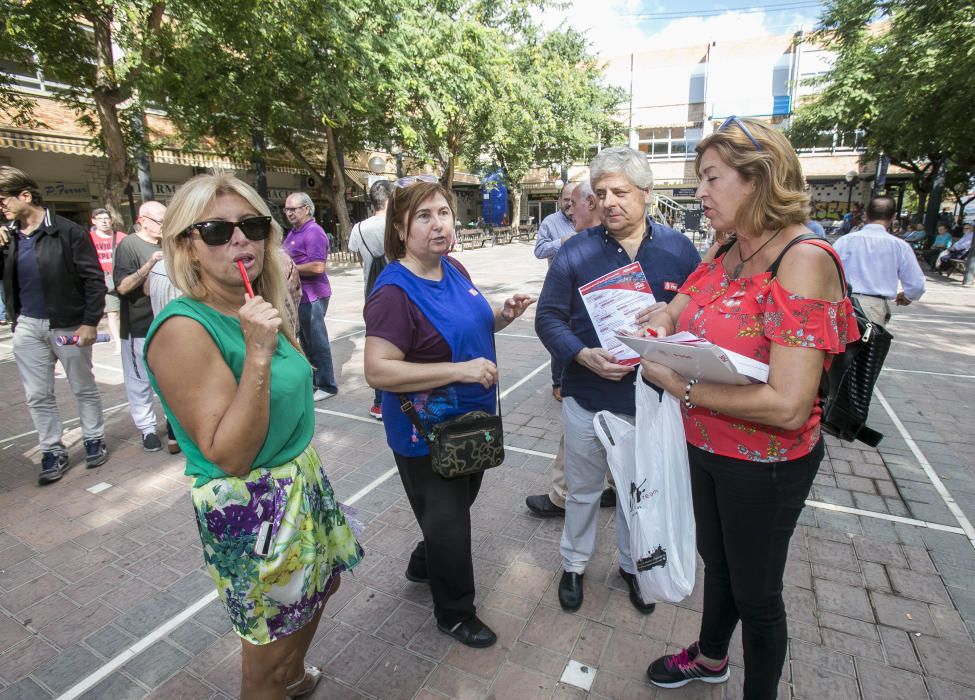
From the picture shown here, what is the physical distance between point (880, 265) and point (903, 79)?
12.1 m

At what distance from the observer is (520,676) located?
7.28 feet

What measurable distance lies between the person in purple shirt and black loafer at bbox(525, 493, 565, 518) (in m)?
2.94

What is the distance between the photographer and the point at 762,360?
1.54 m

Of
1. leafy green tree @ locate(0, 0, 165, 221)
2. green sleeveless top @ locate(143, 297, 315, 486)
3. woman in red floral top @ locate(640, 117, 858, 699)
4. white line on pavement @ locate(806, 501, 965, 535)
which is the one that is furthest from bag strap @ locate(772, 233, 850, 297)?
leafy green tree @ locate(0, 0, 165, 221)

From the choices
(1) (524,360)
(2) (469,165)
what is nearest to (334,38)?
(1) (524,360)

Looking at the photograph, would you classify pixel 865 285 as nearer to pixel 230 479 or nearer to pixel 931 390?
pixel 931 390

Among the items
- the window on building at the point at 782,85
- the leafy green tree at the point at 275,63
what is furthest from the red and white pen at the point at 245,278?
the window on building at the point at 782,85

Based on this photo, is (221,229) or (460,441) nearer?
(221,229)

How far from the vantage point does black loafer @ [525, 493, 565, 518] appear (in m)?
3.39

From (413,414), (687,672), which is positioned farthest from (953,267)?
(413,414)

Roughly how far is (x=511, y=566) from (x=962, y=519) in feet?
9.17

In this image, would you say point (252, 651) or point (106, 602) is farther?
point (106, 602)

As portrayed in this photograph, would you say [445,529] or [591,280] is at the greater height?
[591,280]

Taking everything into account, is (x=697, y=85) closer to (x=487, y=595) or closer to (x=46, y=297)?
(x=46, y=297)
